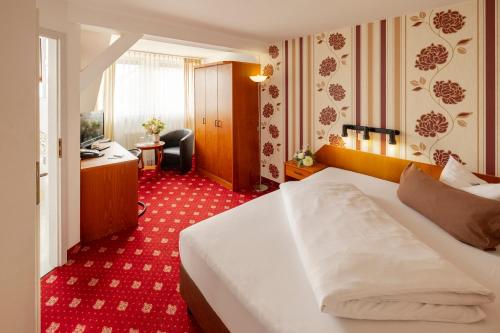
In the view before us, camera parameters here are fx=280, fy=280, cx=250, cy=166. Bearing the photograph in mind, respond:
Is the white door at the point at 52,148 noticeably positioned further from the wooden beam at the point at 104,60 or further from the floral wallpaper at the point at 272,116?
the floral wallpaper at the point at 272,116

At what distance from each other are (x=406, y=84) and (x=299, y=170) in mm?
1535

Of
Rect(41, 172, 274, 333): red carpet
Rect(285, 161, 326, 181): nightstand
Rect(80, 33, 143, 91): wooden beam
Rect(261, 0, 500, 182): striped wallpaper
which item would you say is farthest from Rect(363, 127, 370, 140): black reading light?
Rect(80, 33, 143, 91): wooden beam

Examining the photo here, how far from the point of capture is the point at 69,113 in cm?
244

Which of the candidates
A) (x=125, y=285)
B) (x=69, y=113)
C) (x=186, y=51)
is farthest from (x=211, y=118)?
(x=125, y=285)

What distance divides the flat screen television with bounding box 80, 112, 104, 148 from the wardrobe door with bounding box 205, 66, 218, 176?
1.64 metres

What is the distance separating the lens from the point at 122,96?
5.26 metres

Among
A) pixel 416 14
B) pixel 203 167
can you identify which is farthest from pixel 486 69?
pixel 203 167

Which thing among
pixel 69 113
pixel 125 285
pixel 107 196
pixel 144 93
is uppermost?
pixel 144 93

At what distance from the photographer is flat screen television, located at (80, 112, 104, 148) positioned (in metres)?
3.25

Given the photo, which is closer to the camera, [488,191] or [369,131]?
[488,191]

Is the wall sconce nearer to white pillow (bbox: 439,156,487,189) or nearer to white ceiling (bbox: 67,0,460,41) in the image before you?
white pillow (bbox: 439,156,487,189)

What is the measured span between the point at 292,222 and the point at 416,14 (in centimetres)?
255

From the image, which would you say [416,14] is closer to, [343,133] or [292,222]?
[343,133]

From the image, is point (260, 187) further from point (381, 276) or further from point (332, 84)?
point (381, 276)
